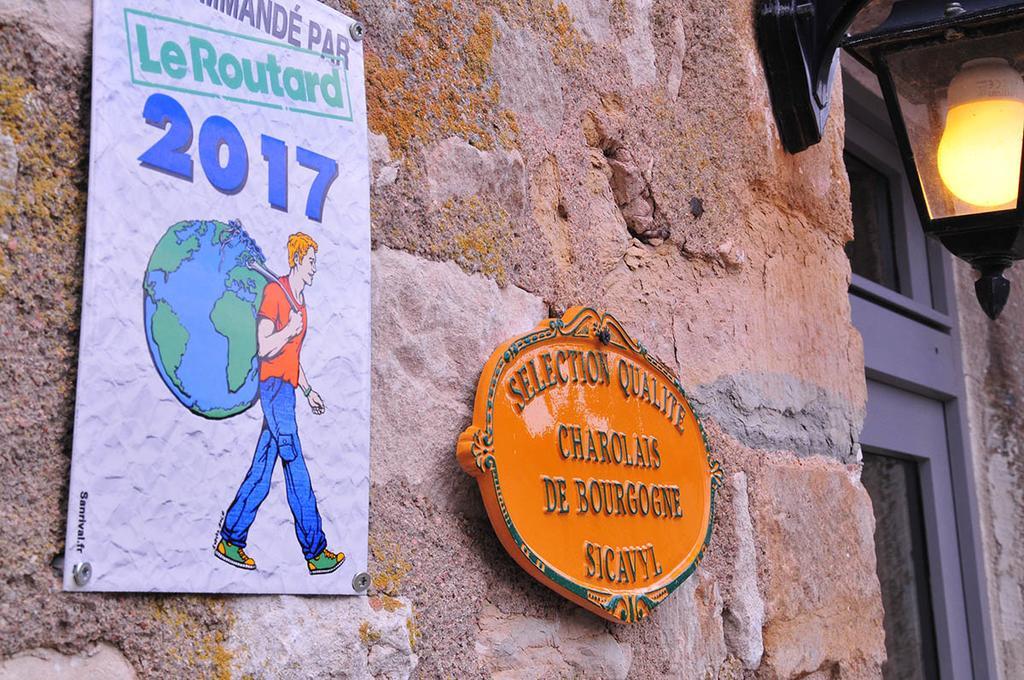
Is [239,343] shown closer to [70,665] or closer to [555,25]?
[70,665]

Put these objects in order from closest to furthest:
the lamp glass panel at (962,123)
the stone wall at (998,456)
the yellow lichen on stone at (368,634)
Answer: the yellow lichen on stone at (368,634)
the lamp glass panel at (962,123)
the stone wall at (998,456)

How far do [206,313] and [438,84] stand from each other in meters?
0.41

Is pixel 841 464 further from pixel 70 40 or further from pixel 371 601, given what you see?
pixel 70 40

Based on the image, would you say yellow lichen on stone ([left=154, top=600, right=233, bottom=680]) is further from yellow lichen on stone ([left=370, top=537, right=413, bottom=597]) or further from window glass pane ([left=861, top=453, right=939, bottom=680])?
window glass pane ([left=861, top=453, right=939, bottom=680])

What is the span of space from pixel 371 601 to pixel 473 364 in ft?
0.90

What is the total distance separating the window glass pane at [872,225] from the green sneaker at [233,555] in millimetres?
2076

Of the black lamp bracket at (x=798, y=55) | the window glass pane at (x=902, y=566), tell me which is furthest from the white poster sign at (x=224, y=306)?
the window glass pane at (x=902, y=566)

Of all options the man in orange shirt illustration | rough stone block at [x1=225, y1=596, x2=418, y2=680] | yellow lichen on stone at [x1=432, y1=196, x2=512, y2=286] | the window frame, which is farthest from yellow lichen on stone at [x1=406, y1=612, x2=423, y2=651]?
the window frame

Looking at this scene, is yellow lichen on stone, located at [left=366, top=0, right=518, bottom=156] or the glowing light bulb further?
the glowing light bulb

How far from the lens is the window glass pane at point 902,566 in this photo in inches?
98.7

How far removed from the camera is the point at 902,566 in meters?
2.59

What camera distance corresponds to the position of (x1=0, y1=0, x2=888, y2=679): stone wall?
803 millimetres

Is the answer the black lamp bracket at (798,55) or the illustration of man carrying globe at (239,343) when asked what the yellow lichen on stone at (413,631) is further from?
the black lamp bracket at (798,55)

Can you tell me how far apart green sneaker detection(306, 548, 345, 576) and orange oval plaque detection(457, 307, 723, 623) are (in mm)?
171
